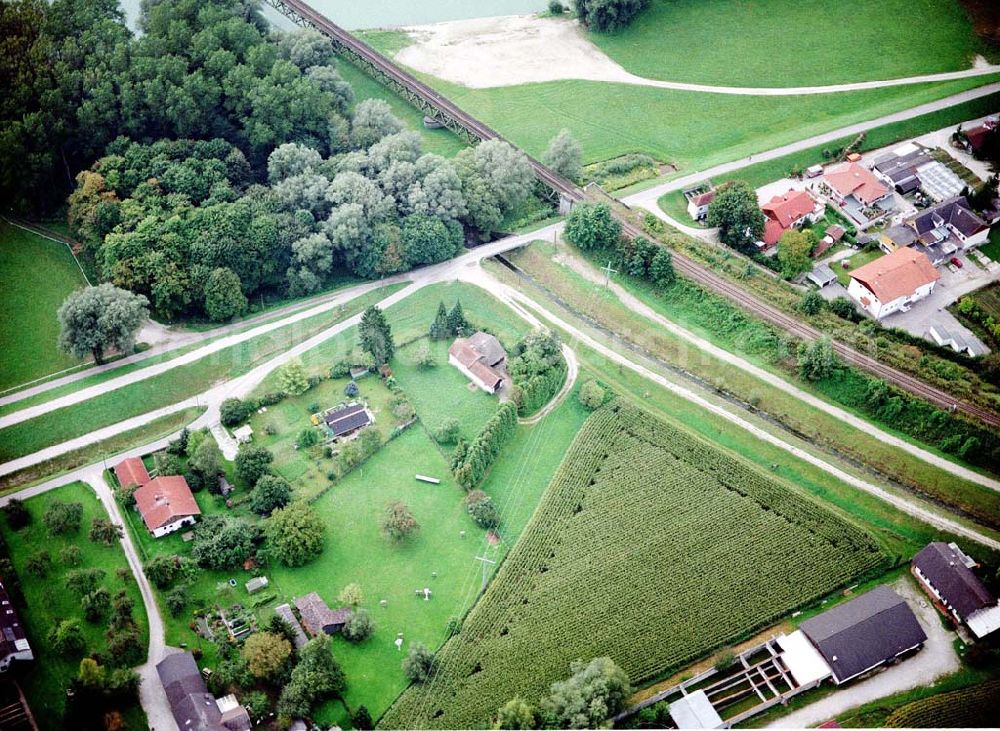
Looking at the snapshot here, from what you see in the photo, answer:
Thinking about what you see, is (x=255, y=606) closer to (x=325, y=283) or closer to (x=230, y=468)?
(x=230, y=468)

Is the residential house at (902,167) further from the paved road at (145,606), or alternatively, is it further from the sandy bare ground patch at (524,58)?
the paved road at (145,606)

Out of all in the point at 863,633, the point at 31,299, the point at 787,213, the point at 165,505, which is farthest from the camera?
the point at 787,213

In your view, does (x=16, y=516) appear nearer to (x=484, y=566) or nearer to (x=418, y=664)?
(x=418, y=664)

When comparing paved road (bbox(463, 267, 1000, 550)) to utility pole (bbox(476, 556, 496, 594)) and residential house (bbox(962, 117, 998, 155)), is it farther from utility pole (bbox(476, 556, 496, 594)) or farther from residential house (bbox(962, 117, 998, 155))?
residential house (bbox(962, 117, 998, 155))

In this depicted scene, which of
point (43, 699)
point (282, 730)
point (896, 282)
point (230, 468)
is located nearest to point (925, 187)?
point (896, 282)

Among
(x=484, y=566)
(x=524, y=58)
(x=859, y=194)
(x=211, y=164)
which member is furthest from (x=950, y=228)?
(x=211, y=164)

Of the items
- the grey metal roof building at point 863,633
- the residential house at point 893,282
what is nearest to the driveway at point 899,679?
the grey metal roof building at point 863,633
